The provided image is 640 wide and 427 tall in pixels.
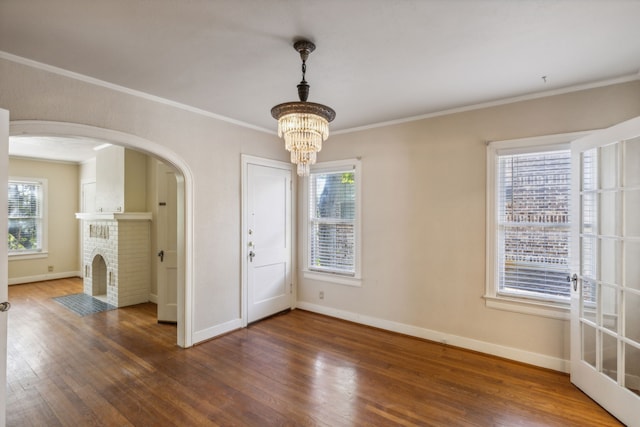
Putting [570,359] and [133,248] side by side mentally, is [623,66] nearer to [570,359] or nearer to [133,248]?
[570,359]

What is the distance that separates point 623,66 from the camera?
2418 mm

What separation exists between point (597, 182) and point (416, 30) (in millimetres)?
1975

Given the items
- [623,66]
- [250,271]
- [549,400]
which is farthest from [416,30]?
[250,271]

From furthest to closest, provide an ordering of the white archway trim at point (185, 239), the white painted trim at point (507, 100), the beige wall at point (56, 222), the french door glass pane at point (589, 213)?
the beige wall at point (56, 222) → the white archway trim at point (185, 239) → the white painted trim at point (507, 100) → the french door glass pane at point (589, 213)

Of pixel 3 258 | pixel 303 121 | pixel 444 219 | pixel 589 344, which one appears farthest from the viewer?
pixel 444 219

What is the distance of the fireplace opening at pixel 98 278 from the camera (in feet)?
18.0

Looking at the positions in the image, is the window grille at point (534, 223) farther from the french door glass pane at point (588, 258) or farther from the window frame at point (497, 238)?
the french door glass pane at point (588, 258)

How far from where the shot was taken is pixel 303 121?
1972mm

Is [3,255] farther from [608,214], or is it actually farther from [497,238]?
[608,214]

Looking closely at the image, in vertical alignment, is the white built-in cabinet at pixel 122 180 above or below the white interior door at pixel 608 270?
above

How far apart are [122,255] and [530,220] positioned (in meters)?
5.80

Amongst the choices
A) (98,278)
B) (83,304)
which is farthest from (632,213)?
(98,278)

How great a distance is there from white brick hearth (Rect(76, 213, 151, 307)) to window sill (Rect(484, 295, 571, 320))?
5.27 meters

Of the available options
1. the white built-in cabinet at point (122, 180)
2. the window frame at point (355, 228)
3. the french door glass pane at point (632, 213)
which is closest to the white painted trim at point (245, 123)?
the window frame at point (355, 228)
